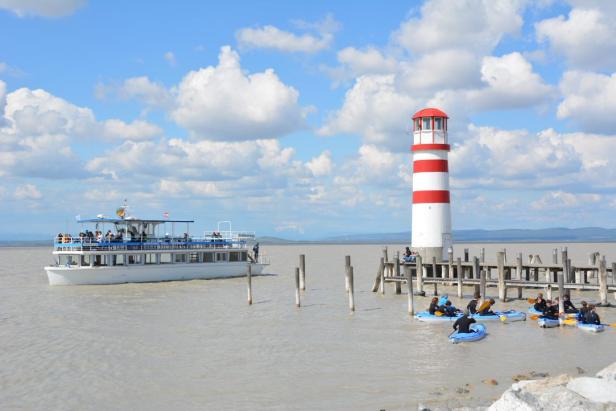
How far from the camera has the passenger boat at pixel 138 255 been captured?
56000 mm

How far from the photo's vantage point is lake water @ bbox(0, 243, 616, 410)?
20.7m

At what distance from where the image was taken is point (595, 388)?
53.7ft

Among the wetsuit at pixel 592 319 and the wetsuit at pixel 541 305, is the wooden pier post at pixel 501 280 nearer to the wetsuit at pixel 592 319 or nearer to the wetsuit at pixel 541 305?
the wetsuit at pixel 541 305

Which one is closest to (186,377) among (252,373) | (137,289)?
(252,373)

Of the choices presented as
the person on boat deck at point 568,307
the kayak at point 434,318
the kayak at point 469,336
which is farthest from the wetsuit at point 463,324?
the person on boat deck at point 568,307

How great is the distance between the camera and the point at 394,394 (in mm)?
20641

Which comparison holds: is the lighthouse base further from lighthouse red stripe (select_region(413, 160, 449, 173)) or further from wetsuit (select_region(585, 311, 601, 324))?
wetsuit (select_region(585, 311, 601, 324))

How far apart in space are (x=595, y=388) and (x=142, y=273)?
4693 cm

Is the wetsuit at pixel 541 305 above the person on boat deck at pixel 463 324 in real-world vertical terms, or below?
above

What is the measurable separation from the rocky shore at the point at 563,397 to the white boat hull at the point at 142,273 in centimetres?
4398

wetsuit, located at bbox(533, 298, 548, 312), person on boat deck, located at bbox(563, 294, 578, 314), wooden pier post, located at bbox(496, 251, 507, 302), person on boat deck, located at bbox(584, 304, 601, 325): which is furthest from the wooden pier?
person on boat deck, located at bbox(584, 304, 601, 325)

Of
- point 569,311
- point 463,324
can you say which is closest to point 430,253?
point 569,311

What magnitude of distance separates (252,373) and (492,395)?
8.16 m

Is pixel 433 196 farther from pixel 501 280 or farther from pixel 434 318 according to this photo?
pixel 434 318
